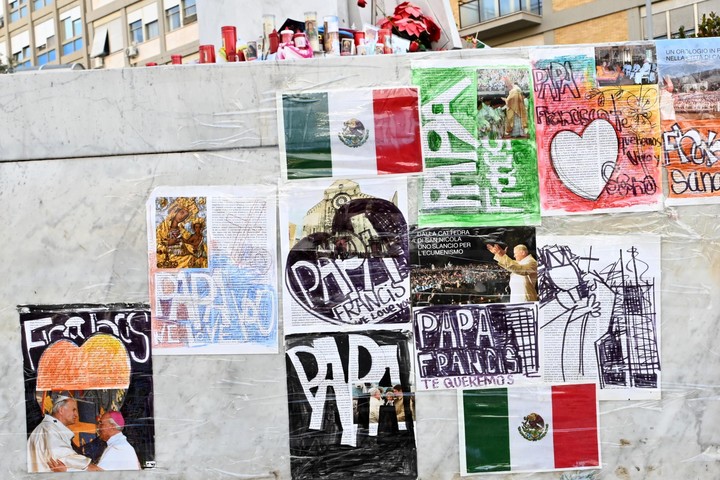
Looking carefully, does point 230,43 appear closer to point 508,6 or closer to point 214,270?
point 214,270

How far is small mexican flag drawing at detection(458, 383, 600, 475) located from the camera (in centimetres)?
296

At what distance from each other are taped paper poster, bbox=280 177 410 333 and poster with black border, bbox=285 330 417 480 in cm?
8

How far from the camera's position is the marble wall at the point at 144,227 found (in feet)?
9.71

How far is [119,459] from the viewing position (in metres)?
2.97

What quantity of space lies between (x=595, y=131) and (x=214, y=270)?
1669 millimetres

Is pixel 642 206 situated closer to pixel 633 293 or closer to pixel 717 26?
pixel 633 293

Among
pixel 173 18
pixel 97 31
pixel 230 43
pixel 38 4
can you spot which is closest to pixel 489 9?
pixel 173 18

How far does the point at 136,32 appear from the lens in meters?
31.5

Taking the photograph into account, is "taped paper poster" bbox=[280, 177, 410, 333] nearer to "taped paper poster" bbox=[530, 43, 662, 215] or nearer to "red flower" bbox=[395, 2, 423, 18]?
"taped paper poster" bbox=[530, 43, 662, 215]

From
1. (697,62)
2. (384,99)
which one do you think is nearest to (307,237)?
(384,99)

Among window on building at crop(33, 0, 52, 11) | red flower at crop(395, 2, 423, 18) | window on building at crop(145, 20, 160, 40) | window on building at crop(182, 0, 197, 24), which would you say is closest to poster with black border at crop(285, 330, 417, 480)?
red flower at crop(395, 2, 423, 18)

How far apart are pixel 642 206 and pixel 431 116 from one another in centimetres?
95

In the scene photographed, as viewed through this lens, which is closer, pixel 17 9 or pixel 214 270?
pixel 214 270

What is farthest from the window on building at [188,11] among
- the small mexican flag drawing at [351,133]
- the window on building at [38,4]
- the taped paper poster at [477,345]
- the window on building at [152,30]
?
the taped paper poster at [477,345]
